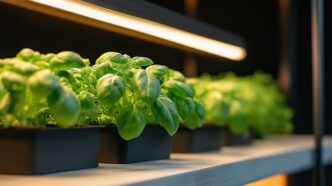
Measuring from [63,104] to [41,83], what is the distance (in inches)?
2.7

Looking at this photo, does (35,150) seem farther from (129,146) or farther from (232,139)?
(232,139)

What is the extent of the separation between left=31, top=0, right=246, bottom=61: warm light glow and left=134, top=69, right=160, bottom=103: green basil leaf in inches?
8.8

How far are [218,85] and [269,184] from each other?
56cm

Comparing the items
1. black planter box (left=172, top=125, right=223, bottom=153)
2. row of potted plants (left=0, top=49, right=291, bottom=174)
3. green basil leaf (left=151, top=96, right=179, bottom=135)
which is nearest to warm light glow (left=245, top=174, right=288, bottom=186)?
black planter box (left=172, top=125, right=223, bottom=153)

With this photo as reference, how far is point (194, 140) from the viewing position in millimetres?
1973

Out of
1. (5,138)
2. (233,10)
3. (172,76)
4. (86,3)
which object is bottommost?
(5,138)

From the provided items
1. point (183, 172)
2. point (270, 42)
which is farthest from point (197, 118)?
point (270, 42)

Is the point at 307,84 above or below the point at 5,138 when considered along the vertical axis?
above

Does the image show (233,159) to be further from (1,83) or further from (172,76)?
(1,83)

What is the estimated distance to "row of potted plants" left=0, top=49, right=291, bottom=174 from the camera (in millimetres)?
1118

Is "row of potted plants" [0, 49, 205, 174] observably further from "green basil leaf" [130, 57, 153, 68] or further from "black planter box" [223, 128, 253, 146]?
"black planter box" [223, 128, 253, 146]

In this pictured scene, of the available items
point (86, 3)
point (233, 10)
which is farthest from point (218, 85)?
point (233, 10)

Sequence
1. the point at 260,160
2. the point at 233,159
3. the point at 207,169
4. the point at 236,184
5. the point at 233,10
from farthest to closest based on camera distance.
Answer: the point at 233,10
the point at 260,160
the point at 233,159
the point at 236,184
the point at 207,169

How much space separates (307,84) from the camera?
404 cm
